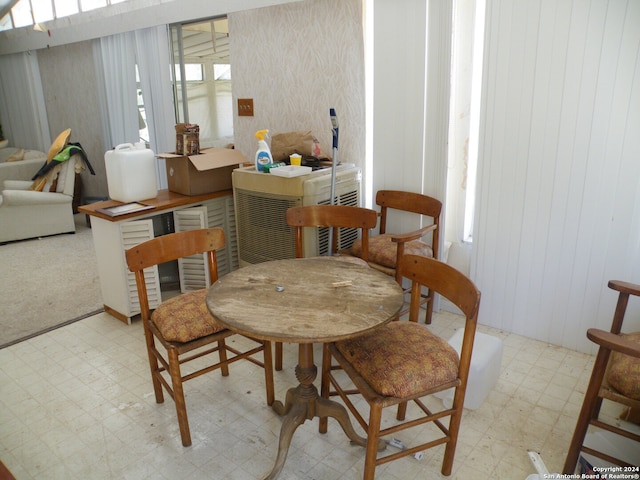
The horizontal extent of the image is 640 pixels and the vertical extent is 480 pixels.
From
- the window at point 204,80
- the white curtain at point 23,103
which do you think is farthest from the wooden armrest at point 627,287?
the white curtain at point 23,103

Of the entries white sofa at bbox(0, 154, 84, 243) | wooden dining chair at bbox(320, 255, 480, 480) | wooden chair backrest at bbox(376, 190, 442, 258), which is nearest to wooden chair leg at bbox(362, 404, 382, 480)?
wooden dining chair at bbox(320, 255, 480, 480)

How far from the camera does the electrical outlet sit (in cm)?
392

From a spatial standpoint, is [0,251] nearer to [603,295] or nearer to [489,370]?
[489,370]

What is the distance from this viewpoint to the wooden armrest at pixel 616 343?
1.54 metres

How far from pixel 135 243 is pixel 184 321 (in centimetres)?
116

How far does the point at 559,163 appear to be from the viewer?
254cm

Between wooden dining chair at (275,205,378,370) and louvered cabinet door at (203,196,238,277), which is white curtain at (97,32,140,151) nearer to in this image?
louvered cabinet door at (203,196,238,277)

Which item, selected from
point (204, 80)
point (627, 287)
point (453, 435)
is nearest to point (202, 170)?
point (204, 80)

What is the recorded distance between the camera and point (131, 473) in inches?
74.9

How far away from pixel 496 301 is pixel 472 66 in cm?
141

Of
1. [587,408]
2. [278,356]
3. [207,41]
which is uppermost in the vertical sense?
[207,41]

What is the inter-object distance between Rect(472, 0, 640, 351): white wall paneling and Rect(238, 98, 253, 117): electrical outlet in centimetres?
195

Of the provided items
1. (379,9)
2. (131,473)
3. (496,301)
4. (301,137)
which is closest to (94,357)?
(131,473)

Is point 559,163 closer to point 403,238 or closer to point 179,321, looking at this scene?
point 403,238
